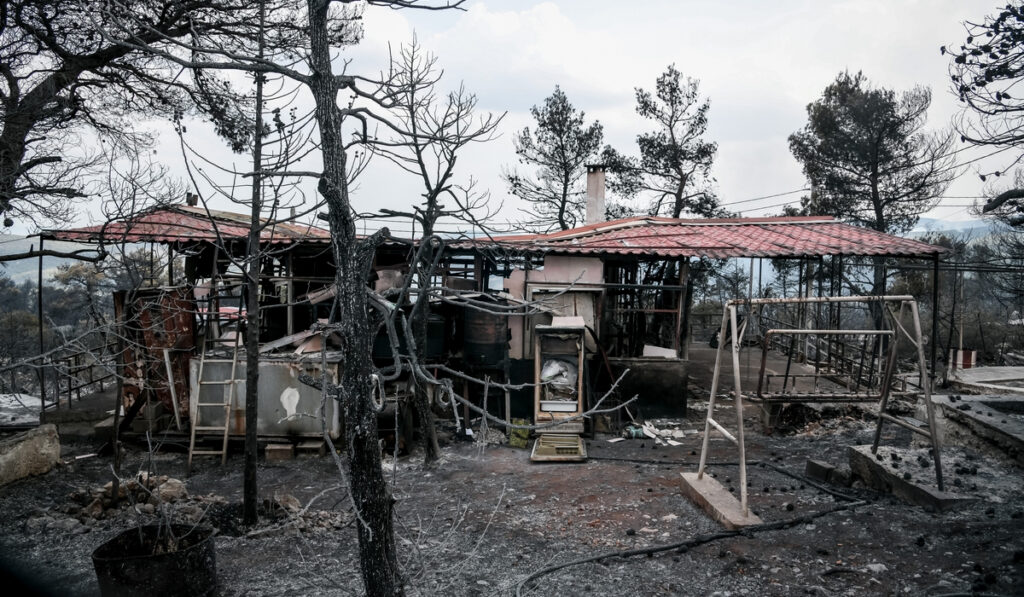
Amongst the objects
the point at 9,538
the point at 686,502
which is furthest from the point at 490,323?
the point at 9,538

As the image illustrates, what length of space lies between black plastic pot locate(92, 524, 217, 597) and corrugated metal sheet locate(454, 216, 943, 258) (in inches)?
272

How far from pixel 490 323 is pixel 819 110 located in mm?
17952

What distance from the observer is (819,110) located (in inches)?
915

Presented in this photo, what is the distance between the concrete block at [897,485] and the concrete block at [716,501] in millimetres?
1531

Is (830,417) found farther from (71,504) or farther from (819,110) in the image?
(819,110)

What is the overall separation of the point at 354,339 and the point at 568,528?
453cm

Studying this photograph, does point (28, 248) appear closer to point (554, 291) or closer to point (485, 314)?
point (485, 314)

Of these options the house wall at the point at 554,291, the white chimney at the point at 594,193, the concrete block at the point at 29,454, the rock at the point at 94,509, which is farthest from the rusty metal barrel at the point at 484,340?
the white chimney at the point at 594,193

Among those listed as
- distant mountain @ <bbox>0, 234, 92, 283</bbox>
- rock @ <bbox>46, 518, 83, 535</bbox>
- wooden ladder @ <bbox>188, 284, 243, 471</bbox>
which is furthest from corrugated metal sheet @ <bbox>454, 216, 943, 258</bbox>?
rock @ <bbox>46, 518, 83, 535</bbox>

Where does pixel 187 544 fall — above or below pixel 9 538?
above

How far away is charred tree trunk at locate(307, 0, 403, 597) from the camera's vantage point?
3297 millimetres

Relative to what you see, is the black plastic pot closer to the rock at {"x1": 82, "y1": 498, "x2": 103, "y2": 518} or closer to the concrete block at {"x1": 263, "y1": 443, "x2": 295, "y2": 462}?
the rock at {"x1": 82, "y1": 498, "x2": 103, "y2": 518}

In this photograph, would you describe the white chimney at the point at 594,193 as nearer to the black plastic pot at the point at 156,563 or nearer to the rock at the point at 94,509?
the rock at the point at 94,509

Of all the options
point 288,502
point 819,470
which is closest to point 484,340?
point 288,502
